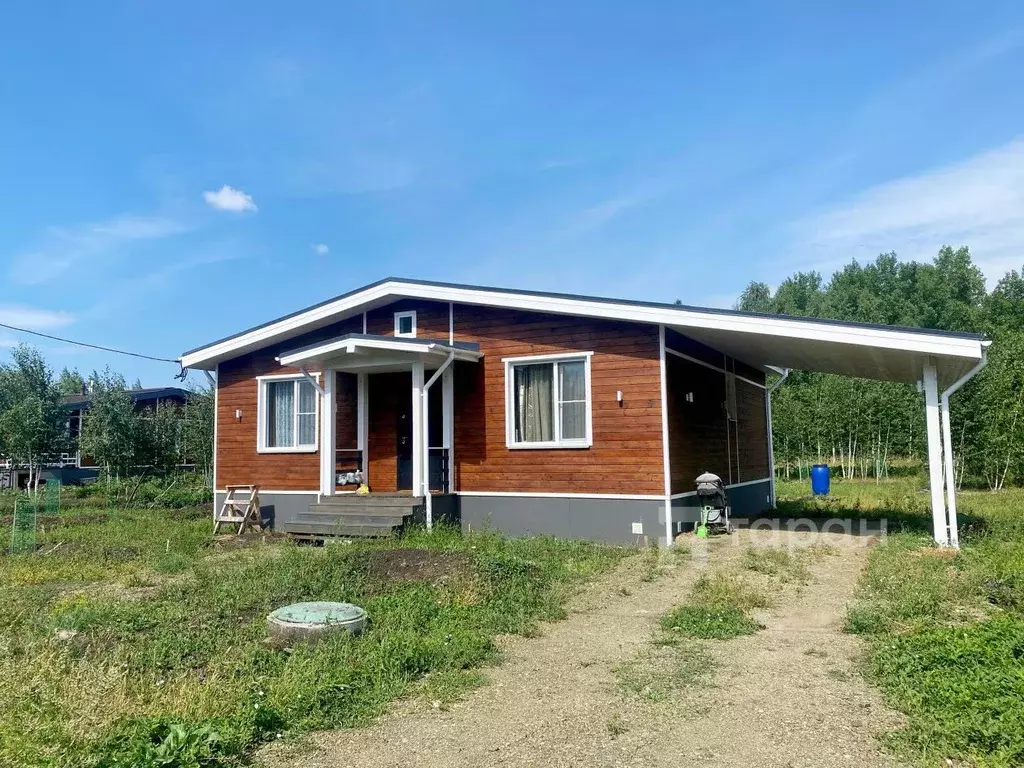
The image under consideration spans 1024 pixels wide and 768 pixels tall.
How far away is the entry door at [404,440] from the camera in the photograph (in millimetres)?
13195

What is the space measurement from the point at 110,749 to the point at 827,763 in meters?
3.44

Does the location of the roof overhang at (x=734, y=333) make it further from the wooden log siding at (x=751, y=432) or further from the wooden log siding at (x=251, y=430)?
the wooden log siding at (x=751, y=432)

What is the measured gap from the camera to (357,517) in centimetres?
1173

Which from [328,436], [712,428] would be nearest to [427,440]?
[328,436]

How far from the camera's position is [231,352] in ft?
47.3

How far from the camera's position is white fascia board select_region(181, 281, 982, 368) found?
9328 mm

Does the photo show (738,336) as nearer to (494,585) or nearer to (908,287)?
(494,585)

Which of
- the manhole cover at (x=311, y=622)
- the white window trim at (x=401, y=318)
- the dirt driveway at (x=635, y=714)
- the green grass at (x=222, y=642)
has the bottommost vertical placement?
the dirt driveway at (x=635, y=714)

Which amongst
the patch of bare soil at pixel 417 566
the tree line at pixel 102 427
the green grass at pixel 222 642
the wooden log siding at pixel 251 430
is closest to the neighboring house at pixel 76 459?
the tree line at pixel 102 427

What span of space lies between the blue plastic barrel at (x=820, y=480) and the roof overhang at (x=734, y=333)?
17.9ft

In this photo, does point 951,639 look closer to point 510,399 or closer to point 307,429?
point 510,399

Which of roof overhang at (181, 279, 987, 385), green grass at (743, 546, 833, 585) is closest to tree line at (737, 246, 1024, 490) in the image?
roof overhang at (181, 279, 987, 385)

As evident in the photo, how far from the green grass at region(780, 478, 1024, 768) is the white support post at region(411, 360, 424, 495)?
6.30m

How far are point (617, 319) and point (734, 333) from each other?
1625 mm
